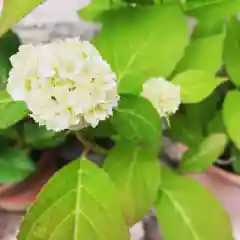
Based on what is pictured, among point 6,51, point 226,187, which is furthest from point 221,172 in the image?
point 6,51

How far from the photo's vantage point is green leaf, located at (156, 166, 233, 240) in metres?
0.45

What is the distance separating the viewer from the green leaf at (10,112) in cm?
46

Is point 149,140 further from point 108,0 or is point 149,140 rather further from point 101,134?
point 108,0

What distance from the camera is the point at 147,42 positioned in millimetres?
506

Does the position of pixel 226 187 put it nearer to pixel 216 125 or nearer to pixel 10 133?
pixel 216 125

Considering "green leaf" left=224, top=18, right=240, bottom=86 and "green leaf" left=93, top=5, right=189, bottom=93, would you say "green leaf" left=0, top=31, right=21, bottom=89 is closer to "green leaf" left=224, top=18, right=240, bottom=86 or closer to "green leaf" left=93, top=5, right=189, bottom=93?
"green leaf" left=93, top=5, right=189, bottom=93

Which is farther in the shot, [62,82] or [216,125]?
[216,125]

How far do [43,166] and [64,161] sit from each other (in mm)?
34

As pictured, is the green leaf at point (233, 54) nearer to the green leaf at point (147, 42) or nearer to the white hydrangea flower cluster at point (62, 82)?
the green leaf at point (147, 42)

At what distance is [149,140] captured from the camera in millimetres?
464

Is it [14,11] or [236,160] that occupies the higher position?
[14,11]

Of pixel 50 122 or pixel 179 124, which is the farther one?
pixel 179 124

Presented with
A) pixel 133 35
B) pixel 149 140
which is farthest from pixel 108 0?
pixel 149 140

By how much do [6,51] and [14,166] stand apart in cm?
12
